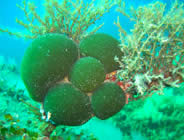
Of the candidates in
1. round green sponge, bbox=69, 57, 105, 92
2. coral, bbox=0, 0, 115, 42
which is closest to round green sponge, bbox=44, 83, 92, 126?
round green sponge, bbox=69, 57, 105, 92

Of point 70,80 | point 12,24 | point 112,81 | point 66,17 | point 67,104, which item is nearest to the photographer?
point 67,104

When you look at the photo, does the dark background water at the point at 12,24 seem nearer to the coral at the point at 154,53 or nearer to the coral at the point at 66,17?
the coral at the point at 66,17

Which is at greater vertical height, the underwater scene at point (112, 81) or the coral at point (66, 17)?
the coral at point (66, 17)

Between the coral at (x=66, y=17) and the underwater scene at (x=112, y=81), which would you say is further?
the coral at (x=66, y=17)

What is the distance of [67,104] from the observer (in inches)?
117

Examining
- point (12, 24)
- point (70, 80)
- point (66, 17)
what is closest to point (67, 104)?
point (70, 80)

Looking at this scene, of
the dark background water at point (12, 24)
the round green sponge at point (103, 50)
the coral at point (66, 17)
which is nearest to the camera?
the round green sponge at point (103, 50)

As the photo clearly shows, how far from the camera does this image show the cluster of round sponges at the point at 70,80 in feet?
9.91

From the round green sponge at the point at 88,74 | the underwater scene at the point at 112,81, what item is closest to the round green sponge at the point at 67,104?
the underwater scene at the point at 112,81

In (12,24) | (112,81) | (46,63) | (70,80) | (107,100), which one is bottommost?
(107,100)

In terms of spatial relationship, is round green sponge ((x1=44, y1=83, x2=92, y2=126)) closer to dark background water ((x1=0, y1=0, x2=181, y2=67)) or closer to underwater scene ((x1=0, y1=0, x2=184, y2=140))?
underwater scene ((x1=0, y1=0, x2=184, y2=140))

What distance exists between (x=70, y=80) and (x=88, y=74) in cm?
48

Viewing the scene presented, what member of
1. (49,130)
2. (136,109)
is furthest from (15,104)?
(136,109)

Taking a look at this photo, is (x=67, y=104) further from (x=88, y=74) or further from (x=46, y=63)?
(x=46, y=63)
